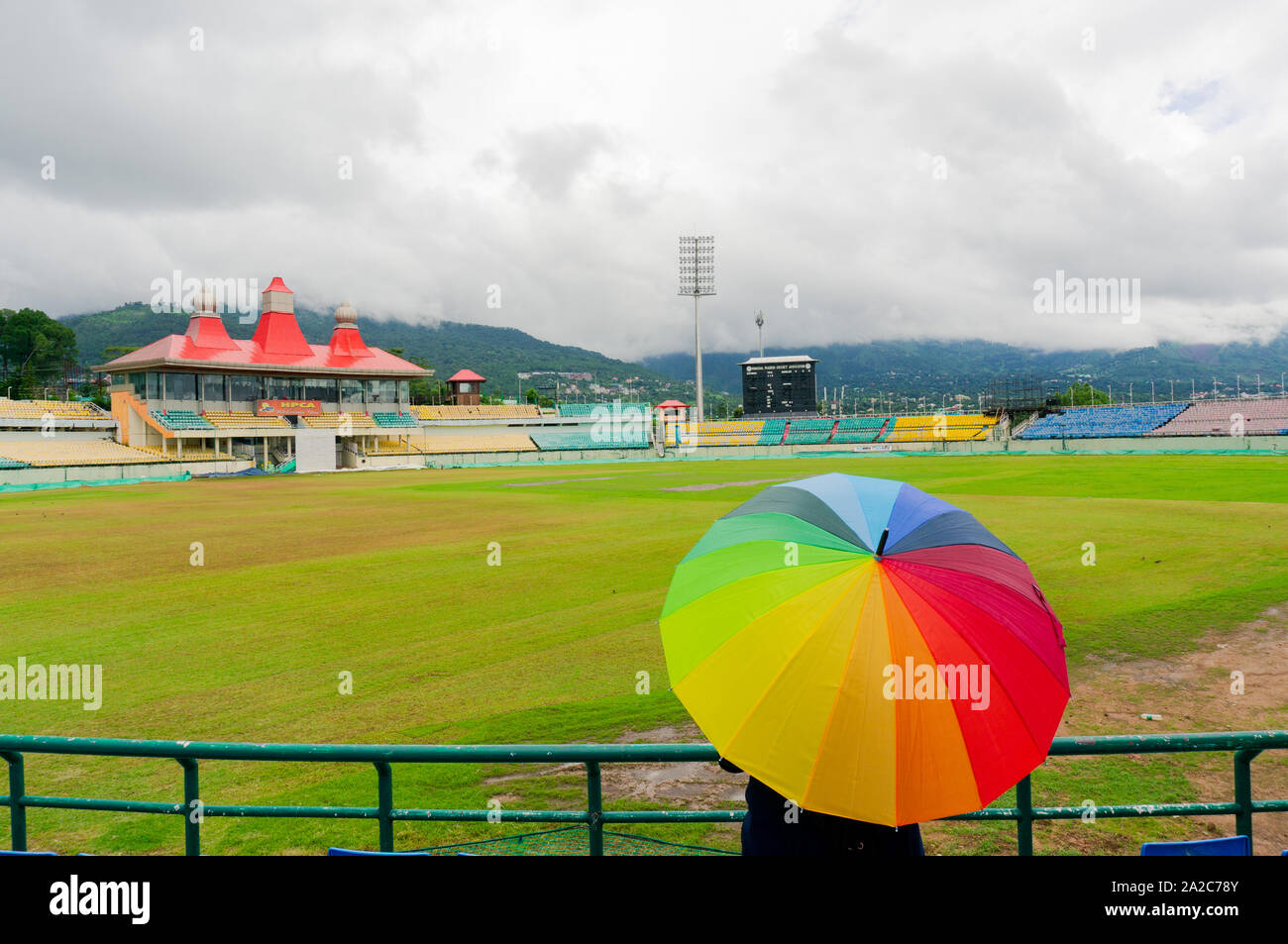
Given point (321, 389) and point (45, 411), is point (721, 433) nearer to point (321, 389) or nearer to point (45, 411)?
point (321, 389)

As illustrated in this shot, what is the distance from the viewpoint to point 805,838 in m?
2.54

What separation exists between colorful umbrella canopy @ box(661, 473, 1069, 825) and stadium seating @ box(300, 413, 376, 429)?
7693 centimetres

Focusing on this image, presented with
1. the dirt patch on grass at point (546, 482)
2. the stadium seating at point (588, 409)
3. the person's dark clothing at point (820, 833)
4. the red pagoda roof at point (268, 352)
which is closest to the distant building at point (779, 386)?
the stadium seating at point (588, 409)

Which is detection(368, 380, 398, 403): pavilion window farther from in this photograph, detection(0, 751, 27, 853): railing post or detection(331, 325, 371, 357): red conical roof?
detection(0, 751, 27, 853): railing post

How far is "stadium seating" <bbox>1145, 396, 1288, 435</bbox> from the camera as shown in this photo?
227ft

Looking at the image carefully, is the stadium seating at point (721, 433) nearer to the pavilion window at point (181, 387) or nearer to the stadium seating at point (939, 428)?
the stadium seating at point (939, 428)

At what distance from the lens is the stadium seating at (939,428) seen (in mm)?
85688

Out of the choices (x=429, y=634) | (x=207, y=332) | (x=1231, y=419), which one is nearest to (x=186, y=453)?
(x=207, y=332)

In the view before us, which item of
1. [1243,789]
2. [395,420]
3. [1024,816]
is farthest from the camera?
[395,420]

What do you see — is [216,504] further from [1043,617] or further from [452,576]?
[1043,617]

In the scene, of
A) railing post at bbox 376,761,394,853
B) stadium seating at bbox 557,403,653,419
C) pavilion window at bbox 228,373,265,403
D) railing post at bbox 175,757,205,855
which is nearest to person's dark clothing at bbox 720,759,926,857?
railing post at bbox 376,761,394,853

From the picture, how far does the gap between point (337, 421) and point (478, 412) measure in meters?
20.5

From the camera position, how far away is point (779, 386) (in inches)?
4252

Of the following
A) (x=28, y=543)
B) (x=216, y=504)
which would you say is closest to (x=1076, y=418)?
(x=216, y=504)
